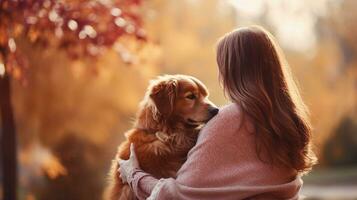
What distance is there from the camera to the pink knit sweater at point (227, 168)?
307 centimetres

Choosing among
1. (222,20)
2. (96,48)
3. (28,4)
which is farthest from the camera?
(222,20)

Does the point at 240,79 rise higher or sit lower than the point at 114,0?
higher

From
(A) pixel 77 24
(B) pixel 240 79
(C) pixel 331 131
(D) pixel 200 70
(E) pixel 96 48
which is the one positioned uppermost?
(B) pixel 240 79

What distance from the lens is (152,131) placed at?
3846mm

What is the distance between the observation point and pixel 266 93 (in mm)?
3119

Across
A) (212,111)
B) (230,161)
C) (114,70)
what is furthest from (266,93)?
(114,70)

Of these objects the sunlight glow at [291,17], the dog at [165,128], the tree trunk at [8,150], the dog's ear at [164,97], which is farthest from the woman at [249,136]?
the sunlight glow at [291,17]

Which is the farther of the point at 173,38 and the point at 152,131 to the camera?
the point at 173,38

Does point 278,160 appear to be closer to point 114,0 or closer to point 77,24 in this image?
point 77,24

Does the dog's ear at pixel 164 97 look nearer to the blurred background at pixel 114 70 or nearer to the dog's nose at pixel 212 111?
the dog's nose at pixel 212 111

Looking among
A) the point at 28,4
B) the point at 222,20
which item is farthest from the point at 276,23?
the point at 28,4

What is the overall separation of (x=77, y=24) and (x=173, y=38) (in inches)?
314

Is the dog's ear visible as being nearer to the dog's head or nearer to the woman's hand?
the dog's head

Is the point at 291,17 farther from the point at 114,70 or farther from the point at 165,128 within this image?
the point at 165,128
